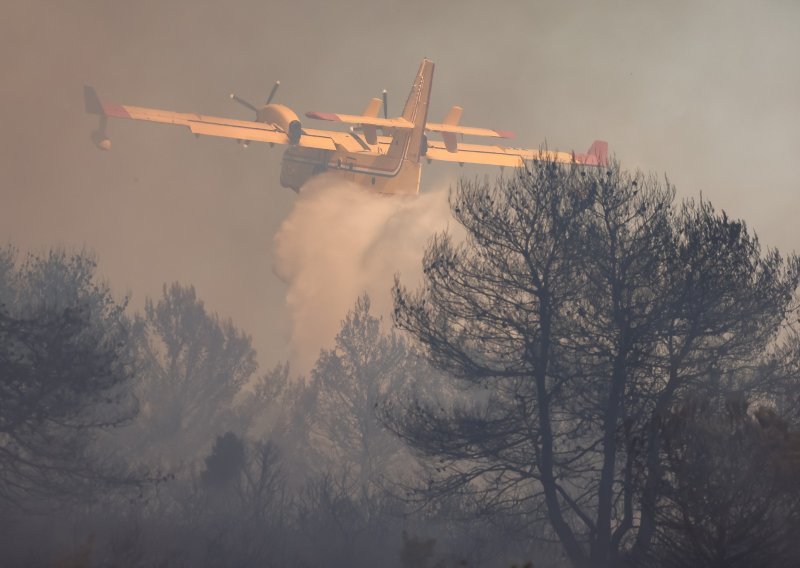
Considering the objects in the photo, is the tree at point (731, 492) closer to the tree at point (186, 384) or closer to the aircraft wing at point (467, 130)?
the tree at point (186, 384)

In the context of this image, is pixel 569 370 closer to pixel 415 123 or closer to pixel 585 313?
pixel 585 313

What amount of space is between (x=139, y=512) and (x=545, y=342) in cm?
1762

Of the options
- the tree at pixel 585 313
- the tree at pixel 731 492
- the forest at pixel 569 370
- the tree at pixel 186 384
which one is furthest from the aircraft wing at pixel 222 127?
the tree at pixel 731 492

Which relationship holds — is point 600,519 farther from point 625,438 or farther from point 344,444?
point 344,444

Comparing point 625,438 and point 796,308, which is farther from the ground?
point 796,308

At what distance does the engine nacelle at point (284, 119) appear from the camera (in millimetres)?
69188

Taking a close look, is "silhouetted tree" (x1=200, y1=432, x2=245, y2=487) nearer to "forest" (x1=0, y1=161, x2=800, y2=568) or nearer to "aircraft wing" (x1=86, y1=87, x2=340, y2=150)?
"forest" (x1=0, y1=161, x2=800, y2=568)

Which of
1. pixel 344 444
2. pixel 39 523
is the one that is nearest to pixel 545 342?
pixel 39 523

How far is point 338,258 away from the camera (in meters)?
82.6

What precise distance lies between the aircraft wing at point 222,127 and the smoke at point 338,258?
8.92 m

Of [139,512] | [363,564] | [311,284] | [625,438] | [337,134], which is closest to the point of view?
[625,438]

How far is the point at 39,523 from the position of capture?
31.5m

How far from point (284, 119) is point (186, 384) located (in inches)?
783

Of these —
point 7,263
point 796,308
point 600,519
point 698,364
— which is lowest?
point 600,519
